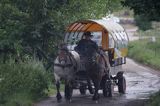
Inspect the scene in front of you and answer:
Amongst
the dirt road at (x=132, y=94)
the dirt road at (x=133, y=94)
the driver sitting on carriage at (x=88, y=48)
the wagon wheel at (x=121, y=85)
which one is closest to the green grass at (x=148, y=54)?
the dirt road at (x=133, y=94)

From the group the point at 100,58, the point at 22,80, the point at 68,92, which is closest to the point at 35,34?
the point at 22,80

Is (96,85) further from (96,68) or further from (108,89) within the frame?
(108,89)

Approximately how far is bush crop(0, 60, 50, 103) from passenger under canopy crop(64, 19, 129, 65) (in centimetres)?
170

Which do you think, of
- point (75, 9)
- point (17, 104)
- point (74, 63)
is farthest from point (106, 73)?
point (75, 9)

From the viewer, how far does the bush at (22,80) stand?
2062cm

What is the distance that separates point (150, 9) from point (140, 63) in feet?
77.2

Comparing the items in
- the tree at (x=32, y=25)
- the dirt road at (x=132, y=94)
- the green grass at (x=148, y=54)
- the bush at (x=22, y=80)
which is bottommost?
the dirt road at (x=132, y=94)

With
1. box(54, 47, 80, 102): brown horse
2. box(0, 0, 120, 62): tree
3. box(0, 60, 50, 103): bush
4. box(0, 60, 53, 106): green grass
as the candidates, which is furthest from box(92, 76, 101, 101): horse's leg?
box(0, 0, 120, 62): tree

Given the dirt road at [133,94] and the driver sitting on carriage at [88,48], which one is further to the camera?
the driver sitting on carriage at [88,48]

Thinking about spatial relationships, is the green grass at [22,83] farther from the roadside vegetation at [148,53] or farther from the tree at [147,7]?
the roadside vegetation at [148,53]

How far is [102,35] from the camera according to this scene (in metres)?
22.7

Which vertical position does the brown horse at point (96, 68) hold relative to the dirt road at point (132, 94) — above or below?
above

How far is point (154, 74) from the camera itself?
3272 cm

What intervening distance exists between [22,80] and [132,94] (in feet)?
14.7
